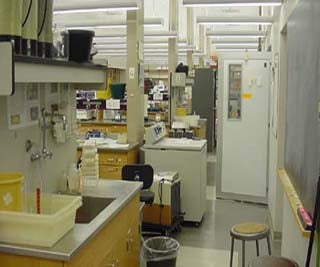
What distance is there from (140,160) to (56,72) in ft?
11.8

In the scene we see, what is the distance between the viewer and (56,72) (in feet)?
7.09

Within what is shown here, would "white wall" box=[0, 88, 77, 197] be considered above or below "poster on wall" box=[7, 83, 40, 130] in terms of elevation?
below

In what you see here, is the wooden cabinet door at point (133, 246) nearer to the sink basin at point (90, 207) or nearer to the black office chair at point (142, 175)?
the sink basin at point (90, 207)

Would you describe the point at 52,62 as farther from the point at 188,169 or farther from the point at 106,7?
the point at 188,169

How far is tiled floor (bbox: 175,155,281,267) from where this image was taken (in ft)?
14.2

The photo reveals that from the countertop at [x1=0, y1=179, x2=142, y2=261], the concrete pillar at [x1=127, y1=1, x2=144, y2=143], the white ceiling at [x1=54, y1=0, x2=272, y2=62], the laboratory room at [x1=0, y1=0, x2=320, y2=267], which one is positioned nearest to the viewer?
the countertop at [x1=0, y1=179, x2=142, y2=261]

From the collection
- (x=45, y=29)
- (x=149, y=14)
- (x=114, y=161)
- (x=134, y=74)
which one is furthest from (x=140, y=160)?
(x=149, y=14)

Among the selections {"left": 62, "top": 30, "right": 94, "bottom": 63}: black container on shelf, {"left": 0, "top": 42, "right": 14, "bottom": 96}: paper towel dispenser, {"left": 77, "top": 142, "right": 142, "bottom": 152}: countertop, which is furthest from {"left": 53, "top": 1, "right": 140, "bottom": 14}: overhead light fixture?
{"left": 0, "top": 42, "right": 14, "bottom": 96}: paper towel dispenser

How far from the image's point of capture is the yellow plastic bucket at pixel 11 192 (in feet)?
6.81

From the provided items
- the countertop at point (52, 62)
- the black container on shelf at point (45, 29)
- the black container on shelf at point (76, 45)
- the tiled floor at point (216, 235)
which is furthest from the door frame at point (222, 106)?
the black container on shelf at point (45, 29)

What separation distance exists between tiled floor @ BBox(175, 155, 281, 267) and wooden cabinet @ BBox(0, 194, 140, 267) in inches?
50.9

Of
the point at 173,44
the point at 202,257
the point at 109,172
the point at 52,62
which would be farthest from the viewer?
the point at 173,44

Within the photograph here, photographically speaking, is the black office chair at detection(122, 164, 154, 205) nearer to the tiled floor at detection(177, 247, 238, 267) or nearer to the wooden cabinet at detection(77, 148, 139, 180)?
the tiled floor at detection(177, 247, 238, 267)

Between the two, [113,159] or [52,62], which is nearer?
[52,62]
